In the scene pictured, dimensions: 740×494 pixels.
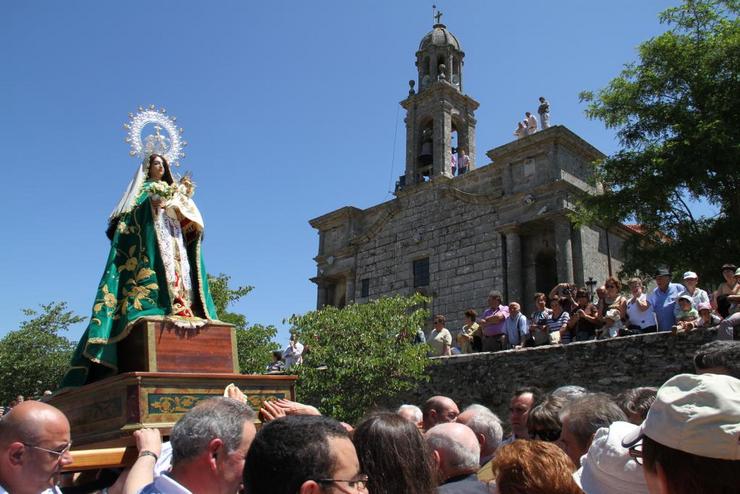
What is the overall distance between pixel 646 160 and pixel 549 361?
5.74 meters

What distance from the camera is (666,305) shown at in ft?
34.3

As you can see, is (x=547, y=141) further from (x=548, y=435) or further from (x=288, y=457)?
(x=288, y=457)

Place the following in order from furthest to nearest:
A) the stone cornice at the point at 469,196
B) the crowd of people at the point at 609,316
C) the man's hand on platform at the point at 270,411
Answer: the stone cornice at the point at 469,196, the crowd of people at the point at 609,316, the man's hand on platform at the point at 270,411

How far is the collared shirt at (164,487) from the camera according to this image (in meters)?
2.47

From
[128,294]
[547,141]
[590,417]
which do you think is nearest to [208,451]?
[590,417]

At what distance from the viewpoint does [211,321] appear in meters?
5.35

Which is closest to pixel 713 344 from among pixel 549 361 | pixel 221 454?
pixel 221 454

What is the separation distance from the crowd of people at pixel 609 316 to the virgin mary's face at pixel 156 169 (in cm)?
745

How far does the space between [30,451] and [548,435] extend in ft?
9.95

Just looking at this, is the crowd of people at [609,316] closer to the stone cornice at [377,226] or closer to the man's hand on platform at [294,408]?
the man's hand on platform at [294,408]

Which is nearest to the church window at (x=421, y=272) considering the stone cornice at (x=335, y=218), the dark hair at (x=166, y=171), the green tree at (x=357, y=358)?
the stone cornice at (x=335, y=218)

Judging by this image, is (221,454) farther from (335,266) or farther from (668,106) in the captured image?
(335,266)

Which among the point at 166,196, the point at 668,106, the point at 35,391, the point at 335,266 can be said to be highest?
the point at 668,106

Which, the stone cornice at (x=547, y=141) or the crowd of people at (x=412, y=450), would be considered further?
the stone cornice at (x=547, y=141)
